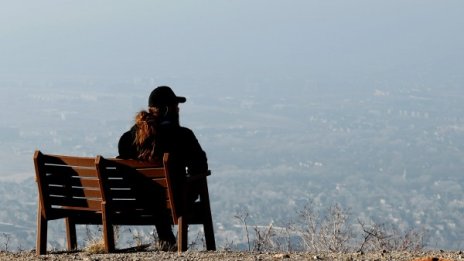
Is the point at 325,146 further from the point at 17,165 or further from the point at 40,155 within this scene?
the point at 40,155

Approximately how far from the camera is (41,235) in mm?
Result: 7832

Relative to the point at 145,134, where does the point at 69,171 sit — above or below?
below

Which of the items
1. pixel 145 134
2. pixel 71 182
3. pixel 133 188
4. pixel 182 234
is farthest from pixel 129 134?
pixel 182 234

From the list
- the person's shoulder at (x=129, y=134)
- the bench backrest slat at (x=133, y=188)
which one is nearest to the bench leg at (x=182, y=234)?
the bench backrest slat at (x=133, y=188)

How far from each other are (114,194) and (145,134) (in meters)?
0.51

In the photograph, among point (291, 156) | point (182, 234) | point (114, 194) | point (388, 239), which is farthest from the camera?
point (291, 156)

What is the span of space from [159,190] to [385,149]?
504ft

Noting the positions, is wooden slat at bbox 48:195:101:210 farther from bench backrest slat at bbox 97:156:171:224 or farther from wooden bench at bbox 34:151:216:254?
bench backrest slat at bbox 97:156:171:224

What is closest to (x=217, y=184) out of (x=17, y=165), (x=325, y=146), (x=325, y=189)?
(x=325, y=189)

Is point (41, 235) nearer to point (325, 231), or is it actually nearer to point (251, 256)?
point (251, 256)

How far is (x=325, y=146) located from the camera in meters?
161

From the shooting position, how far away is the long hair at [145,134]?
24.6 feet

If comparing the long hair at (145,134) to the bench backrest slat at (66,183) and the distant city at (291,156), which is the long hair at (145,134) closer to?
the bench backrest slat at (66,183)

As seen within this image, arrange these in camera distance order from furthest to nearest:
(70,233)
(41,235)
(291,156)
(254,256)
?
1. (291,156)
2. (70,233)
3. (41,235)
4. (254,256)
